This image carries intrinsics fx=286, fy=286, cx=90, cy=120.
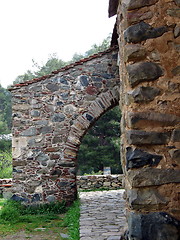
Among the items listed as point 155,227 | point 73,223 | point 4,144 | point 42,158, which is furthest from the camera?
point 4,144

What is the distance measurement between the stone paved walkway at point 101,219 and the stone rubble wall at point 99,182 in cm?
277

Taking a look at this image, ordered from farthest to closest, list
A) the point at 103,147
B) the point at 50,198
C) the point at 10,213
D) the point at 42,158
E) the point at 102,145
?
the point at 102,145, the point at 103,147, the point at 42,158, the point at 50,198, the point at 10,213

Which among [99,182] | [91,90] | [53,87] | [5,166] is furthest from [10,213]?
[5,166]

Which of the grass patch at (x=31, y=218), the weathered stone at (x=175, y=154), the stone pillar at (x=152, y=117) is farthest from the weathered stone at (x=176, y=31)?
the grass patch at (x=31, y=218)

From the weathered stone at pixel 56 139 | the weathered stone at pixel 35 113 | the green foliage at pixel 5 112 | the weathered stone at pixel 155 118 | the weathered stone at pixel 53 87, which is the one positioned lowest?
the weathered stone at pixel 155 118

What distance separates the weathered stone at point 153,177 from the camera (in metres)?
2.07

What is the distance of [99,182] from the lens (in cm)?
966

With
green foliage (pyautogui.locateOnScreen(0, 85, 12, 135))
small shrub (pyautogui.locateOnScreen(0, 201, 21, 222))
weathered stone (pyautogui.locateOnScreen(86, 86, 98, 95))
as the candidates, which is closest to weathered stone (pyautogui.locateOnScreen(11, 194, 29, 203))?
small shrub (pyautogui.locateOnScreen(0, 201, 21, 222))

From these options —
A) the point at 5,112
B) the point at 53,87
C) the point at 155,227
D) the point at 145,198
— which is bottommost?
the point at 155,227

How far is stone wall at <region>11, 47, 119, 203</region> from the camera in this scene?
6.43 meters

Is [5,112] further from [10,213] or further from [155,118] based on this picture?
[155,118]

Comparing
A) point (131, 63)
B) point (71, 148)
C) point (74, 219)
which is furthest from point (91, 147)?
point (131, 63)

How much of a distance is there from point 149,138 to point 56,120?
4628 mm

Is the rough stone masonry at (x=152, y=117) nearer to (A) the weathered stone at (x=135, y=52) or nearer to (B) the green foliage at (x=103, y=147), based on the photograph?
(A) the weathered stone at (x=135, y=52)
